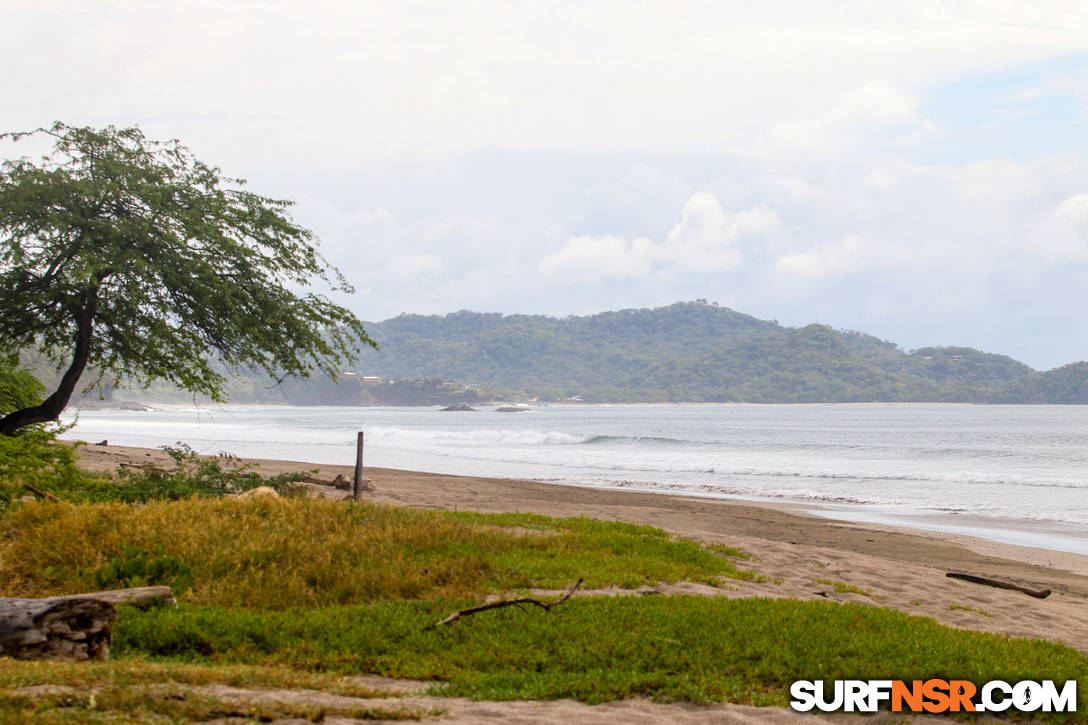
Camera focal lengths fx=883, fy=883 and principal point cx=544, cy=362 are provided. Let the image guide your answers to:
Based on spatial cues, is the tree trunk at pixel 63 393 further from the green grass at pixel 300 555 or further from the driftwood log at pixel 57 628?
the driftwood log at pixel 57 628

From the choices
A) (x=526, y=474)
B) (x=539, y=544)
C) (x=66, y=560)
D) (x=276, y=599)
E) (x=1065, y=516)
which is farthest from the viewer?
(x=526, y=474)

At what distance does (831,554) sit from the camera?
16188mm

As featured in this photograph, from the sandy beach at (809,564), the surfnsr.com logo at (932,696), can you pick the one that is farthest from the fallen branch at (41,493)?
the surfnsr.com logo at (932,696)

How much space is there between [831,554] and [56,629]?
13.0 metres

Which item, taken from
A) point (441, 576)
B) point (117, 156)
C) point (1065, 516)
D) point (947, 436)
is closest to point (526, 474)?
point (1065, 516)

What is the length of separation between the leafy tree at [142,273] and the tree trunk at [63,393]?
3cm

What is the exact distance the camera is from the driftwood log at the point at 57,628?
708cm

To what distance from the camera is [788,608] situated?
9805 millimetres

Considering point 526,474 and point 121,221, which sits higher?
point 121,221

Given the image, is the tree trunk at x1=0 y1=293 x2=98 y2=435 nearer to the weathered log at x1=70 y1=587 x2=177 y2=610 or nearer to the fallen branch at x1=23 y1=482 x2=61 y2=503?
the fallen branch at x1=23 y1=482 x2=61 y2=503

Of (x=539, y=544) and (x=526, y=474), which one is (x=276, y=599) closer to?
(x=539, y=544)

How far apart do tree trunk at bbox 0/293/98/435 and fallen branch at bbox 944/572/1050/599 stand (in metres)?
16.7

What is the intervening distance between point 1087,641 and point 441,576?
25.7 ft

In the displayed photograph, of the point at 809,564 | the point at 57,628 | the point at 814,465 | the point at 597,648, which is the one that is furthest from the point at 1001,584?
the point at 814,465
